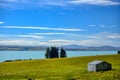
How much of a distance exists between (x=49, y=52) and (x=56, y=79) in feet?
306

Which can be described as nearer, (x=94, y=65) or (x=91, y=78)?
(x=91, y=78)

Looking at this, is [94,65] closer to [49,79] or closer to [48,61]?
[49,79]

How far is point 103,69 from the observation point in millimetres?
87438

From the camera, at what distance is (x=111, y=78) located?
63.5 meters

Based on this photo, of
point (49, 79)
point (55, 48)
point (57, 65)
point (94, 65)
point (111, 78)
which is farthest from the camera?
point (55, 48)

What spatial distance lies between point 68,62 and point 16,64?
65.0 ft

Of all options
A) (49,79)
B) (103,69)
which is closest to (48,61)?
(103,69)

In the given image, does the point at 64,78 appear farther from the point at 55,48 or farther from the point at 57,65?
the point at 55,48

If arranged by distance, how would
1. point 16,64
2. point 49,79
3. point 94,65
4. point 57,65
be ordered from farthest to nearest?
point 16,64 < point 57,65 < point 94,65 < point 49,79

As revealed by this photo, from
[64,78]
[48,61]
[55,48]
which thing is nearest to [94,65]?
[64,78]

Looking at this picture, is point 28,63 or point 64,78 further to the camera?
point 28,63

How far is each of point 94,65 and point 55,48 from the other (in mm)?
74596

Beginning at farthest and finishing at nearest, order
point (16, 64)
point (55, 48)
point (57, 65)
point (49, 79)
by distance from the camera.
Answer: point (55, 48) < point (16, 64) < point (57, 65) < point (49, 79)

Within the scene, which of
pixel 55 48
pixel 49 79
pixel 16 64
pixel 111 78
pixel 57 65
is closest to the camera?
pixel 111 78
